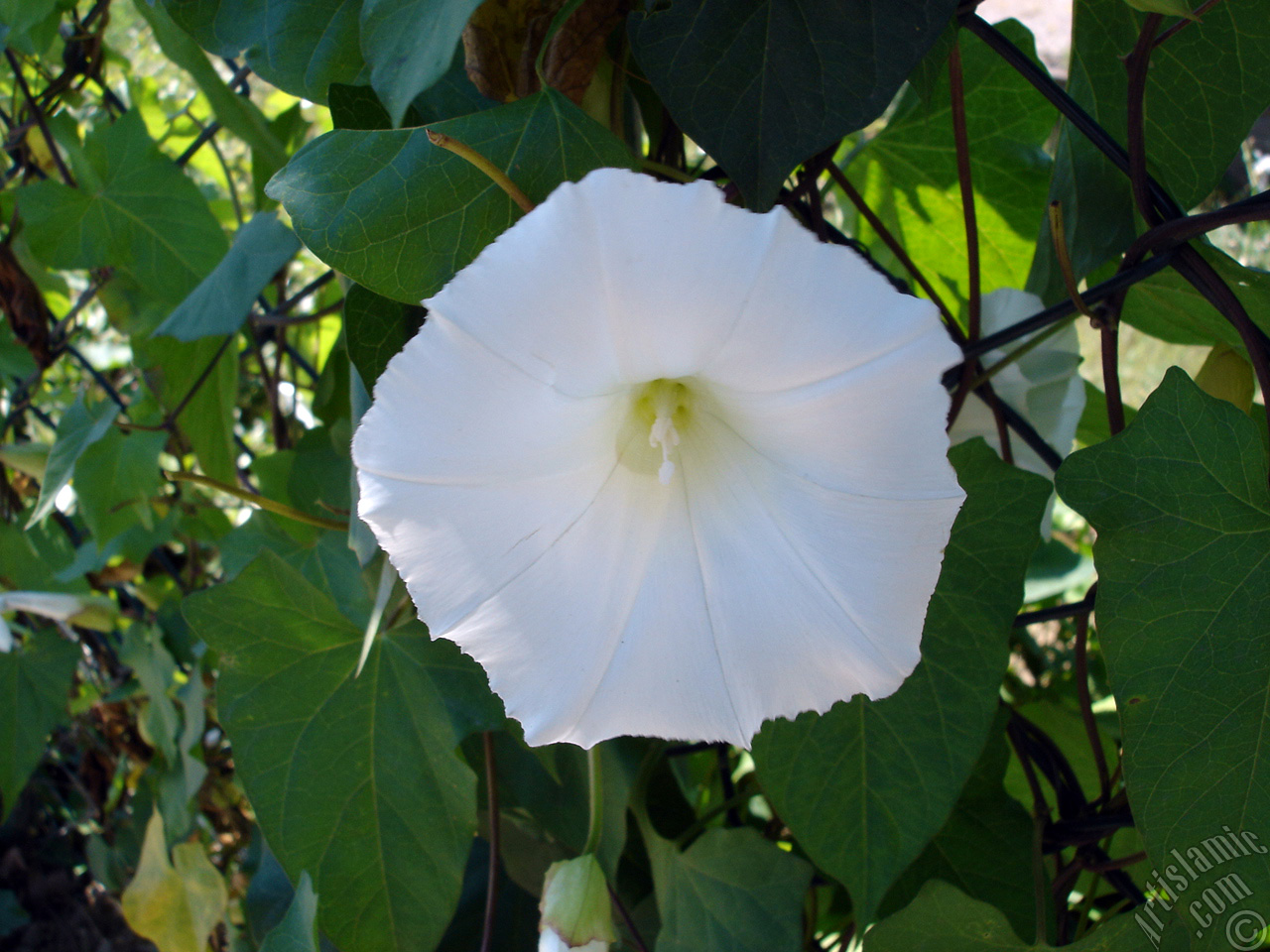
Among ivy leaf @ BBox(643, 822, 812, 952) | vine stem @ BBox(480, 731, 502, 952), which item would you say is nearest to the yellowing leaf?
vine stem @ BBox(480, 731, 502, 952)

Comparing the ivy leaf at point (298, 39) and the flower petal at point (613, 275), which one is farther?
the ivy leaf at point (298, 39)

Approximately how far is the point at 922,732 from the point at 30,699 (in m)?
1.26

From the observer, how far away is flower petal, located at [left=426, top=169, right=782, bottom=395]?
374 mm

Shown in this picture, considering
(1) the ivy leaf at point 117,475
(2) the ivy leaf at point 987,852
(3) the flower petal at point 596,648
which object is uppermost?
(1) the ivy leaf at point 117,475

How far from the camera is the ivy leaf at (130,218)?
1.03m

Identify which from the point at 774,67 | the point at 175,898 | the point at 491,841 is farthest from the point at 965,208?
the point at 175,898

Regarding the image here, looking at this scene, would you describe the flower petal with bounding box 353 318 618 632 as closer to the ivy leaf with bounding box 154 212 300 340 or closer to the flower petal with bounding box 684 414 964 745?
the flower petal with bounding box 684 414 964 745

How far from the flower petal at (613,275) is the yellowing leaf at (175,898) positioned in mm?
862

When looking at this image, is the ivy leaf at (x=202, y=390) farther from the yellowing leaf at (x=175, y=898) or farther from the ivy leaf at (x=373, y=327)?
the ivy leaf at (x=373, y=327)

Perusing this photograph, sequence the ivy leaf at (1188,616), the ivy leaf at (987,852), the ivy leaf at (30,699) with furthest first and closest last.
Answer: the ivy leaf at (30,699) → the ivy leaf at (987,852) → the ivy leaf at (1188,616)

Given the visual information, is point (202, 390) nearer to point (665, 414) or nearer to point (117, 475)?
point (117, 475)

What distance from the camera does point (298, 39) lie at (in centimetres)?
56

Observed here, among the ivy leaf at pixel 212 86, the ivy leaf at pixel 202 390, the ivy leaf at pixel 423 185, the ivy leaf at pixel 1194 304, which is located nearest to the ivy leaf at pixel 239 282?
the ivy leaf at pixel 212 86

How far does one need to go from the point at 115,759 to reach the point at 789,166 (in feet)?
5.63
